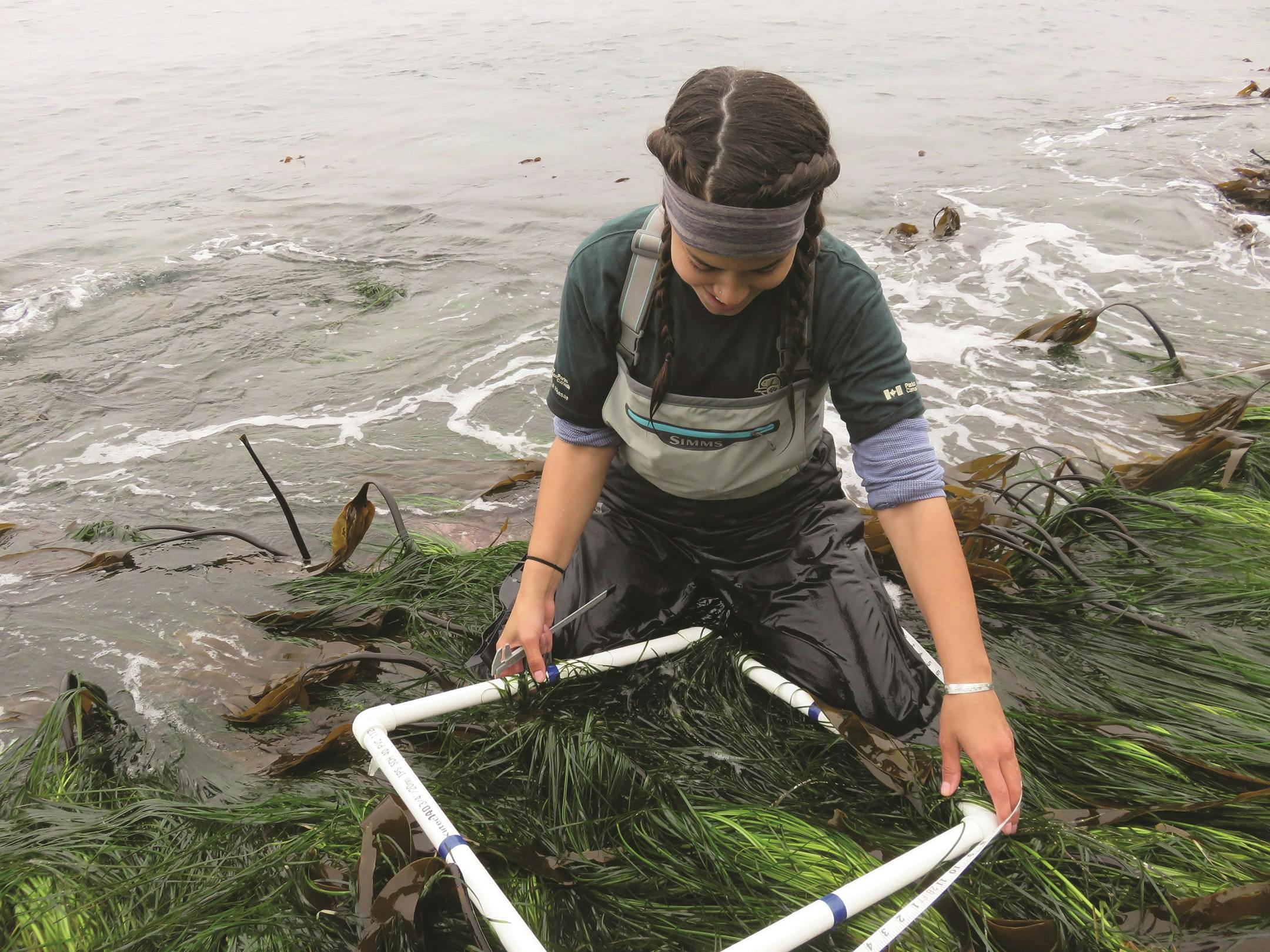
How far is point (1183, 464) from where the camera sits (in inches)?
143

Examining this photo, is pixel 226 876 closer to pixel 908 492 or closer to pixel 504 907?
pixel 504 907

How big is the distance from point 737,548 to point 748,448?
1.20ft

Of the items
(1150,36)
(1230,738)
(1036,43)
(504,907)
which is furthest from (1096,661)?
(1150,36)

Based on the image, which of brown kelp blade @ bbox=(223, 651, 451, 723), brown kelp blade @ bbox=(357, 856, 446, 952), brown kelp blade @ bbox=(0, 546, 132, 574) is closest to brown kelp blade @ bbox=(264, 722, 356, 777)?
brown kelp blade @ bbox=(223, 651, 451, 723)

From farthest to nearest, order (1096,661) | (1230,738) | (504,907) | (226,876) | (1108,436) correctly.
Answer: (1108,436) < (1096,661) < (1230,738) < (226,876) < (504,907)

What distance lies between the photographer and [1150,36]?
16422mm

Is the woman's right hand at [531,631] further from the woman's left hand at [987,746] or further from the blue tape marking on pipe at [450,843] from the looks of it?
the woman's left hand at [987,746]

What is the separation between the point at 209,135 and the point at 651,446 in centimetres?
1100

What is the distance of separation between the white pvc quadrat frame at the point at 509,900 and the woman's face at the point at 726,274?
3.28ft

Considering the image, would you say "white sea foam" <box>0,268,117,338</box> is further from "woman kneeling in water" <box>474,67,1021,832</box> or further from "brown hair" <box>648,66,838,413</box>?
"brown hair" <box>648,66,838,413</box>

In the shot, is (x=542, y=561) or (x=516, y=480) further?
(x=516, y=480)

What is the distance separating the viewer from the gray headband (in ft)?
6.13

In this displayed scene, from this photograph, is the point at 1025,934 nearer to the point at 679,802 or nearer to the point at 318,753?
the point at 679,802

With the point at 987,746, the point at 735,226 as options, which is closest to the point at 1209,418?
the point at 987,746
